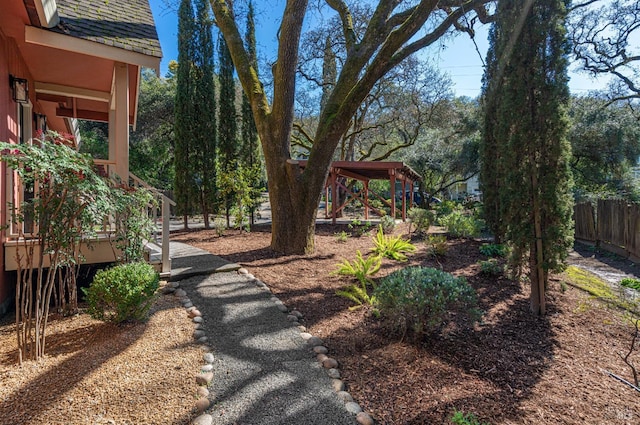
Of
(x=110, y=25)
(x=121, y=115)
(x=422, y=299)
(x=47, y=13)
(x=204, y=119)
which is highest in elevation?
(x=204, y=119)

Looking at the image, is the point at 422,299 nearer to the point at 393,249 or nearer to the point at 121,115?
the point at 393,249

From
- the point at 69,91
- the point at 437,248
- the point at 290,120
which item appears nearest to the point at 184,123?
the point at 69,91

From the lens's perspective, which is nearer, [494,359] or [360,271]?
[494,359]

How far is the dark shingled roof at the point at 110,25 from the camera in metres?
4.31

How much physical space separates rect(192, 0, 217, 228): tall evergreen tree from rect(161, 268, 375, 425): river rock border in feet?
23.2

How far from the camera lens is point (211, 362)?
267 cm

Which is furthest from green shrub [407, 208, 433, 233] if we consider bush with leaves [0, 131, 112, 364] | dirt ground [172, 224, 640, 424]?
bush with leaves [0, 131, 112, 364]

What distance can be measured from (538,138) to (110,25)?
586 cm

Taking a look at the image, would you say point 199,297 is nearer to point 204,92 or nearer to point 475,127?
point 204,92

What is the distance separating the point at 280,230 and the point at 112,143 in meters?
3.20

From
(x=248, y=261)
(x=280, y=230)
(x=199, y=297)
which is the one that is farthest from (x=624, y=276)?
(x=199, y=297)

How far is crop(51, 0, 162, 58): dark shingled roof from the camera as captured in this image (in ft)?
14.1

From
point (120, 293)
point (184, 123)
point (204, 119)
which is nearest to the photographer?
point (120, 293)

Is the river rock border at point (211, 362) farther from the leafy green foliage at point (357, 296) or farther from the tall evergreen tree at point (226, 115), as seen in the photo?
the tall evergreen tree at point (226, 115)
